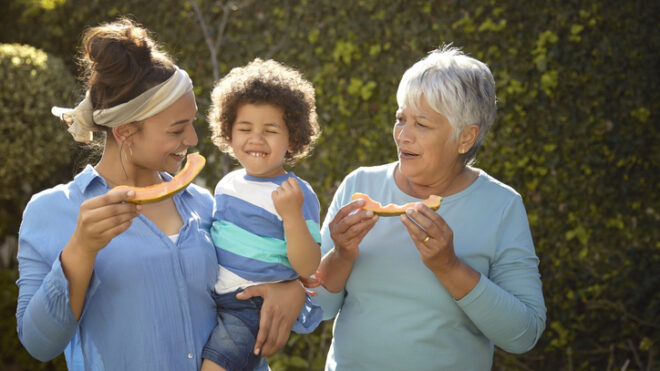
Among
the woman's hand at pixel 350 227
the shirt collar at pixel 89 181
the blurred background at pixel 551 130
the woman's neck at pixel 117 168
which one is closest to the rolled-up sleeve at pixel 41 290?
the shirt collar at pixel 89 181

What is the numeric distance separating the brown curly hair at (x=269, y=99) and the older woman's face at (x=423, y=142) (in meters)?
0.42

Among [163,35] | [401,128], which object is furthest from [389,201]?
[163,35]

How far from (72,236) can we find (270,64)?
1.17 m

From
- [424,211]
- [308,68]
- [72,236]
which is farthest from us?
[308,68]

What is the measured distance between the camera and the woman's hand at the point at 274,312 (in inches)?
107

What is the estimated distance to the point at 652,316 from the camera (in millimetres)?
5512

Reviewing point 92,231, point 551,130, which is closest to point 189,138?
point 92,231

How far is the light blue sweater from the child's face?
0.62 metres

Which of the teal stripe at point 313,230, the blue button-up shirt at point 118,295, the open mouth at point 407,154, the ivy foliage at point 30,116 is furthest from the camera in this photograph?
the ivy foliage at point 30,116

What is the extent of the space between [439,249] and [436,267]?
0.10 metres

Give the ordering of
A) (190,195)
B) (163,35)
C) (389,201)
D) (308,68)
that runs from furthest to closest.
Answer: (163,35)
(308,68)
(389,201)
(190,195)

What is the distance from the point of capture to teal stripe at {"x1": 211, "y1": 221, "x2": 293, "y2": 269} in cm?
273

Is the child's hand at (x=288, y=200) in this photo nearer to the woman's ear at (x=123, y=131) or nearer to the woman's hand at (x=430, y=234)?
the woman's hand at (x=430, y=234)

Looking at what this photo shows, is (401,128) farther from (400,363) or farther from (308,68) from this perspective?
(308,68)
